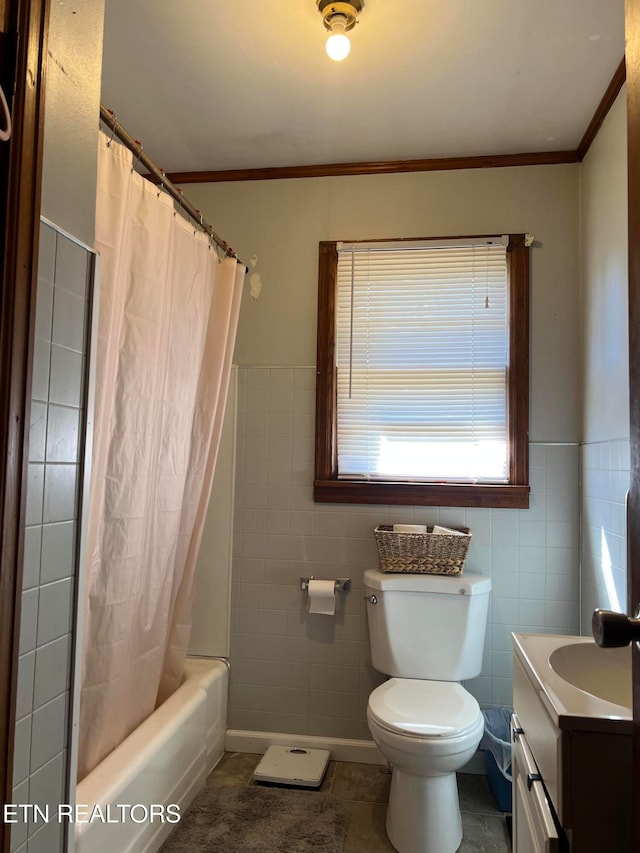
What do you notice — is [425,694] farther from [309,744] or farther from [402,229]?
[402,229]

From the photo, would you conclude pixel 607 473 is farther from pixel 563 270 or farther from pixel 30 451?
pixel 30 451

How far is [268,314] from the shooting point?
8.73 feet

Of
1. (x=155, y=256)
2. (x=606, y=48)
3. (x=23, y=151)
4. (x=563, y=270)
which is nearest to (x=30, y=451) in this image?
(x=23, y=151)

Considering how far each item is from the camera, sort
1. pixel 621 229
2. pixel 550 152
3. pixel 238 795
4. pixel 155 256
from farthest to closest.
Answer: pixel 550 152
pixel 238 795
pixel 621 229
pixel 155 256

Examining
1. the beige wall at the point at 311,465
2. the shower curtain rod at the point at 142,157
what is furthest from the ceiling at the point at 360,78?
the shower curtain rod at the point at 142,157

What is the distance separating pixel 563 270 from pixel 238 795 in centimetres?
243

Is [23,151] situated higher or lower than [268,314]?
lower

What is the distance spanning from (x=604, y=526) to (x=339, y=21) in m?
1.84

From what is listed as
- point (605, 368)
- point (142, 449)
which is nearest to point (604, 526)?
point (605, 368)

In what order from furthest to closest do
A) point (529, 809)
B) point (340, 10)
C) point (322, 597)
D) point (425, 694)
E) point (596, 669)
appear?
point (322, 597), point (425, 694), point (340, 10), point (596, 669), point (529, 809)

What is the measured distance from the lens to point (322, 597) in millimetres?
2441

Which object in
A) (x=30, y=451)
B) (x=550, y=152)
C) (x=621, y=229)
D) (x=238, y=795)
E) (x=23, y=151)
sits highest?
(x=550, y=152)

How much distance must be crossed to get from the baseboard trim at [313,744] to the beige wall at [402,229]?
1.47 metres

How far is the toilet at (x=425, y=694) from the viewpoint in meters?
1.83
